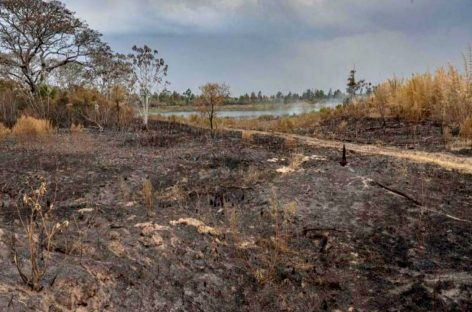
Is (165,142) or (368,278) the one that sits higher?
(165,142)

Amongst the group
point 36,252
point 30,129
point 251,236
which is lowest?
point 251,236

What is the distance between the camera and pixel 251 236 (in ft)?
12.9

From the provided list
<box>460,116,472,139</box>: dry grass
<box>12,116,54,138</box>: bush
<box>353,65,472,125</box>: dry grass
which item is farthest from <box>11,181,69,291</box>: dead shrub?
<box>353,65,472,125</box>: dry grass

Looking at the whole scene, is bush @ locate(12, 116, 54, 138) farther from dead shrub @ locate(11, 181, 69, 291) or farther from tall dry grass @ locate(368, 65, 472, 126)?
tall dry grass @ locate(368, 65, 472, 126)

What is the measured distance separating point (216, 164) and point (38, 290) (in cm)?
426

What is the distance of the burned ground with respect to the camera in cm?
294

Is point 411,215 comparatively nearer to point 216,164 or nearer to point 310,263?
point 310,263

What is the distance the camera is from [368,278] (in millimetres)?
3297

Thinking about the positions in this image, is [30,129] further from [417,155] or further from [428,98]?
[428,98]

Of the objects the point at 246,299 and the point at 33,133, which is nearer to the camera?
the point at 246,299

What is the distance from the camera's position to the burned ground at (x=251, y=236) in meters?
2.94

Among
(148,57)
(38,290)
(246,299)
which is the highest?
(148,57)

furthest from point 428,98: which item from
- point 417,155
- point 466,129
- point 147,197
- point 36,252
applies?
point 36,252

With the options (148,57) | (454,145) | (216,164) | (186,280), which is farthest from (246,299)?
(148,57)
